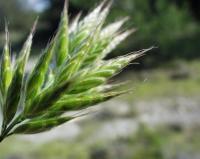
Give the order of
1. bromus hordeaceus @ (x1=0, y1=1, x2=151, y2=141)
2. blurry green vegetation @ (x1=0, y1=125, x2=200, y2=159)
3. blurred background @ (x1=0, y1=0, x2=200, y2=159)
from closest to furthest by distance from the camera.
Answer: bromus hordeaceus @ (x1=0, y1=1, x2=151, y2=141) → blurry green vegetation @ (x1=0, y1=125, x2=200, y2=159) → blurred background @ (x1=0, y1=0, x2=200, y2=159)

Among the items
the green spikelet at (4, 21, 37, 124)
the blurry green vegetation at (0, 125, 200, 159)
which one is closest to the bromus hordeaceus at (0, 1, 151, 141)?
the green spikelet at (4, 21, 37, 124)

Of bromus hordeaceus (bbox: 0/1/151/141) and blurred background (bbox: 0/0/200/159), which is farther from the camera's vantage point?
blurred background (bbox: 0/0/200/159)

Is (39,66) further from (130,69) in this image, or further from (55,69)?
(130,69)

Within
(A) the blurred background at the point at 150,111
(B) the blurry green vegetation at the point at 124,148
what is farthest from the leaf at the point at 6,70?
(B) the blurry green vegetation at the point at 124,148

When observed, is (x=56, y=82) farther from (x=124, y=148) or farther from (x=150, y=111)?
(x=150, y=111)

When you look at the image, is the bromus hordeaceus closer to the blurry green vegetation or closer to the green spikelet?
the green spikelet

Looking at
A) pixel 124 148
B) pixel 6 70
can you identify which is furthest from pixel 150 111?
pixel 6 70
